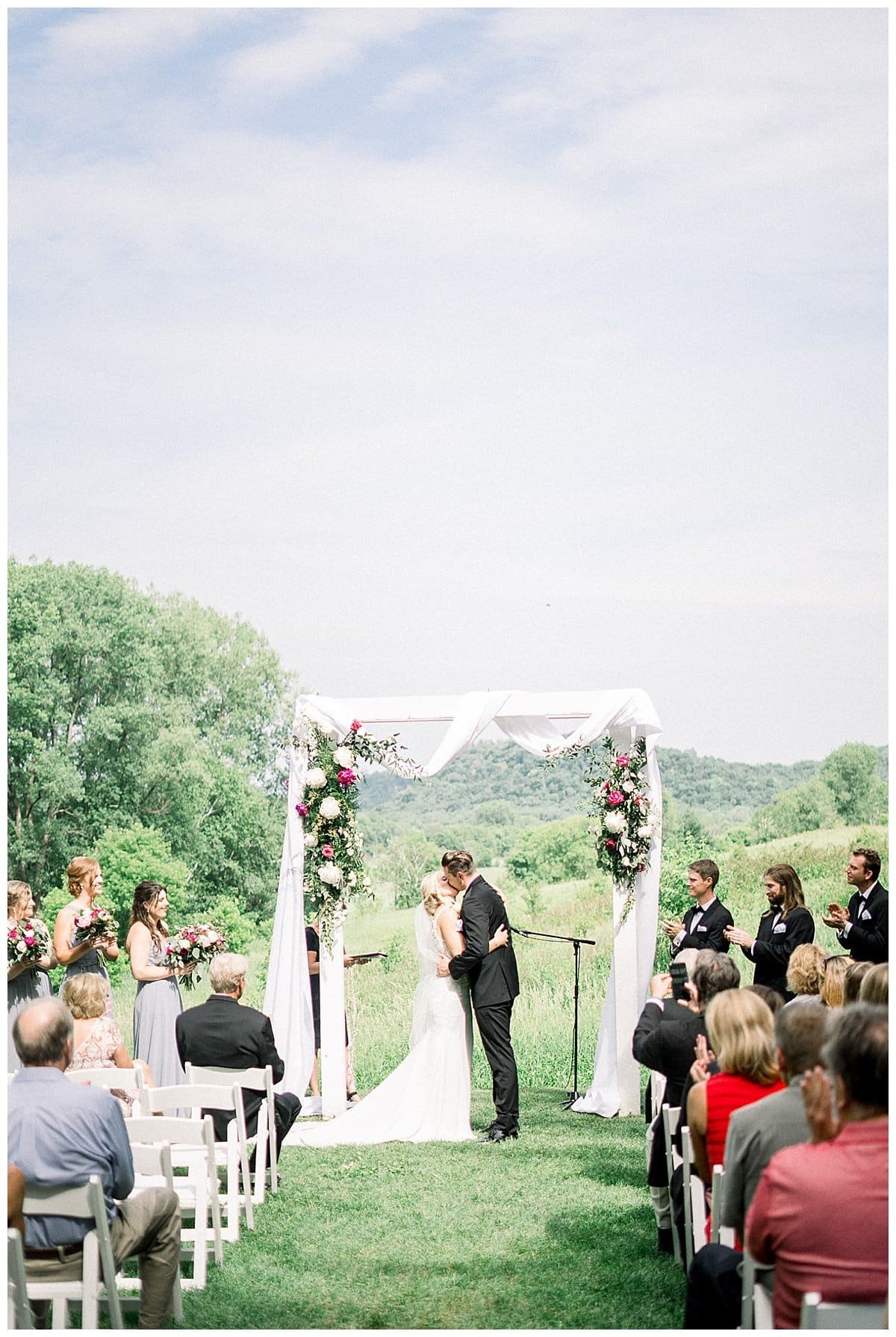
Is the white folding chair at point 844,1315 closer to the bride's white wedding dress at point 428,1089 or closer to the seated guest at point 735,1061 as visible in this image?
the seated guest at point 735,1061

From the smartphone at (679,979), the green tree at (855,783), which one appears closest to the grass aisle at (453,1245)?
the smartphone at (679,979)

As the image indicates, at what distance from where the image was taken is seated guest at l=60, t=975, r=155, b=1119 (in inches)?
243

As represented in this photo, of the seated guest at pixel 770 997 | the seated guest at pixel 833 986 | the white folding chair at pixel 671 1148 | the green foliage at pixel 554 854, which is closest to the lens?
the seated guest at pixel 770 997

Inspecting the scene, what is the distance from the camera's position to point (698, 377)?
30.8 metres

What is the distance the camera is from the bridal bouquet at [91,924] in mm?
8195

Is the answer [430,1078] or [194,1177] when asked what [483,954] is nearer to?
[430,1078]

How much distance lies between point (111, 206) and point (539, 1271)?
2943 cm

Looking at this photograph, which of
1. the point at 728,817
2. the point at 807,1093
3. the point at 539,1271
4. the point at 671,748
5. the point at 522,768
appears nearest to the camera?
the point at 807,1093

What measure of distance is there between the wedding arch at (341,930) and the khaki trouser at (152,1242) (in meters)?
4.63

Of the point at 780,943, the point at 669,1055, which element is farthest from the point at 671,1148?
the point at 780,943

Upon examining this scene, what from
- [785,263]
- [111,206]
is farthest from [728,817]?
[111,206]

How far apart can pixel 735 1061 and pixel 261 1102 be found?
10.7 feet

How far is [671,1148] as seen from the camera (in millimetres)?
5816

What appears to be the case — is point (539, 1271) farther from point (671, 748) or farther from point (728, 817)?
point (671, 748)
